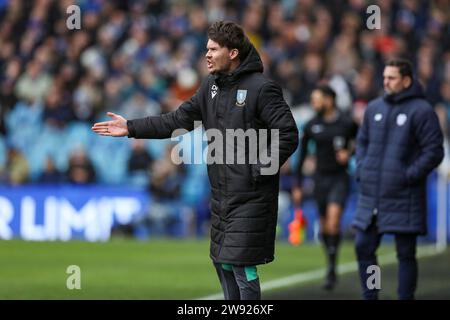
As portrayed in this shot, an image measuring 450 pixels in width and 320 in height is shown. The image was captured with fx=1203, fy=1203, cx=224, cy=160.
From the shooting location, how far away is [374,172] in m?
11.0

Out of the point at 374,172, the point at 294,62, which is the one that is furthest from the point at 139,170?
the point at 374,172

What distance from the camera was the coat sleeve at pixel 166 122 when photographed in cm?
→ 899

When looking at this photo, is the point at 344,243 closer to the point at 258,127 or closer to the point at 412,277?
the point at 412,277

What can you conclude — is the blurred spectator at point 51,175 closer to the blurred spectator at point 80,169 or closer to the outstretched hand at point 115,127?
the blurred spectator at point 80,169

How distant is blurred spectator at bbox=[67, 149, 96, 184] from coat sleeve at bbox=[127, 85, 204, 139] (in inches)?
509

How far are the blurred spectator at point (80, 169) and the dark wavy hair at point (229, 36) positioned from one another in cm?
1338

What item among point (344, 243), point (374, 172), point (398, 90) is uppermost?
point (398, 90)

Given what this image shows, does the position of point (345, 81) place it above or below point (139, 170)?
above

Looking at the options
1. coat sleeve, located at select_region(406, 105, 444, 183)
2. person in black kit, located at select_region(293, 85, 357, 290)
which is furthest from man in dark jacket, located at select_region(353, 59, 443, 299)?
person in black kit, located at select_region(293, 85, 357, 290)

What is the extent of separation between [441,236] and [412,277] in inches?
376

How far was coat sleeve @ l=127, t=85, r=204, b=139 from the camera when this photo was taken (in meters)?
8.99

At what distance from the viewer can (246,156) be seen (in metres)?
8.62
